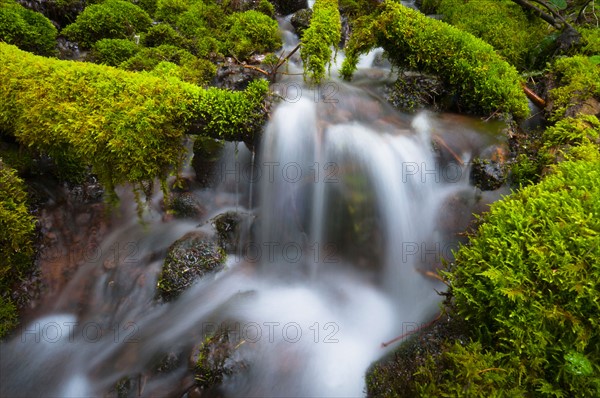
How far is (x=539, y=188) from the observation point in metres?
2.43

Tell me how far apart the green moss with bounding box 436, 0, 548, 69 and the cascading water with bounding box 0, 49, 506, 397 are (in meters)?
2.13

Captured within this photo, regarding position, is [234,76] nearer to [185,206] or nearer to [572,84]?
[185,206]

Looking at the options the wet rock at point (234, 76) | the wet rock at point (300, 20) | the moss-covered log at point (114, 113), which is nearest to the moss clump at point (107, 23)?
the wet rock at point (234, 76)

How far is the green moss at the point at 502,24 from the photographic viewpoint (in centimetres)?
498

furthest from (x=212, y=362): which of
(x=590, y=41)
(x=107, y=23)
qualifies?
(x=590, y=41)

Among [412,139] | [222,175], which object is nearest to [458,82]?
[412,139]

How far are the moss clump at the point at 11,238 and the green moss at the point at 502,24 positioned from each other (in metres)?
6.19

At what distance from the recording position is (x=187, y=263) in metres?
3.65

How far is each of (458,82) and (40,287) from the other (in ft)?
17.0

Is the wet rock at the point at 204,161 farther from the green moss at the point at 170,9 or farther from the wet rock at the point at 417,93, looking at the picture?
the green moss at the point at 170,9

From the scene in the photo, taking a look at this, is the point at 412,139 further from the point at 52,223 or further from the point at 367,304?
the point at 52,223

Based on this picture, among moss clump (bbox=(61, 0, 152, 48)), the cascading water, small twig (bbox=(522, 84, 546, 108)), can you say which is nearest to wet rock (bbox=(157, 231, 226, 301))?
the cascading water

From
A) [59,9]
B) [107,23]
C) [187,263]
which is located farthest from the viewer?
[59,9]

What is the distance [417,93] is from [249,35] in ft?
9.43
